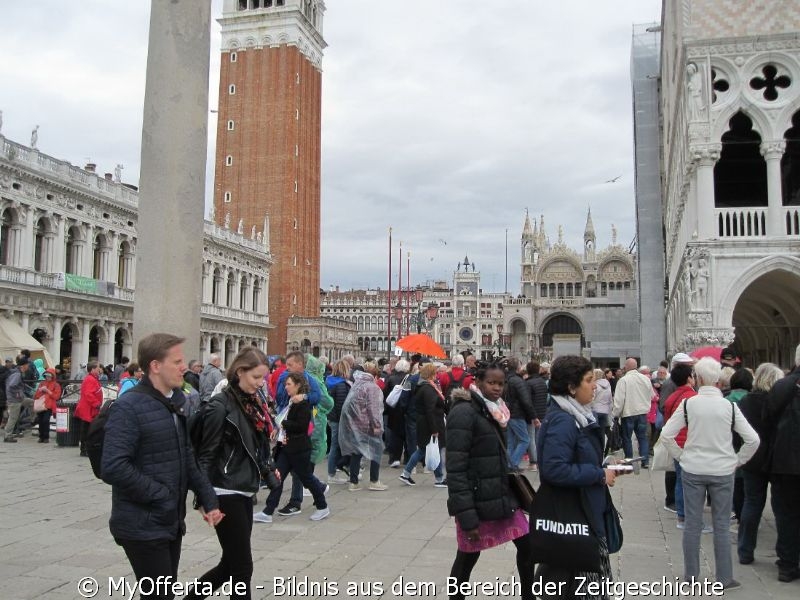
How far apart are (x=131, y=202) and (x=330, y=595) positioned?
117 feet

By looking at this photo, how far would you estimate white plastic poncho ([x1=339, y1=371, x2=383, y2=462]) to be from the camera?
29.9 ft

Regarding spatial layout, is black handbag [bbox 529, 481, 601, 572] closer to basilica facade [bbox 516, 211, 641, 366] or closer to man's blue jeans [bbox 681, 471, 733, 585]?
man's blue jeans [bbox 681, 471, 733, 585]

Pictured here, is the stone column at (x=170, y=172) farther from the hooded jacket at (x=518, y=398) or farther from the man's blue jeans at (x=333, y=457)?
the hooded jacket at (x=518, y=398)

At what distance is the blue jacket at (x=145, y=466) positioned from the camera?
134 inches

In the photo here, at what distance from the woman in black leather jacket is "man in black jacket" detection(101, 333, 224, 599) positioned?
49 cm

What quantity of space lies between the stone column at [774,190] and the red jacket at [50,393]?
1435 cm

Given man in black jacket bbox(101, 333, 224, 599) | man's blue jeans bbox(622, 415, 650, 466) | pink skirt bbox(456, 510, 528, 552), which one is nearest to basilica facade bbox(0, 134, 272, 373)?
man's blue jeans bbox(622, 415, 650, 466)

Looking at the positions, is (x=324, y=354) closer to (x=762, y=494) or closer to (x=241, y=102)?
(x=241, y=102)


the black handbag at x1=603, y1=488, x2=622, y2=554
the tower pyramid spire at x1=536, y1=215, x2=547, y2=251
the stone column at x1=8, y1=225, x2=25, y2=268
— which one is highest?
the tower pyramid spire at x1=536, y1=215, x2=547, y2=251

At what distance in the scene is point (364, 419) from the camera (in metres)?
9.17

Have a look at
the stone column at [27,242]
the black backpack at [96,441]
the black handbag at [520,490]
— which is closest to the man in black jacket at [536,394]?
the black handbag at [520,490]

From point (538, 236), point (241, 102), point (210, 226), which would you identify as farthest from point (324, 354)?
point (538, 236)

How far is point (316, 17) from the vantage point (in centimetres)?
6612

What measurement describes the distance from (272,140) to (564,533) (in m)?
57.1
